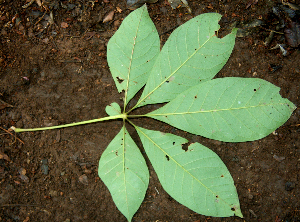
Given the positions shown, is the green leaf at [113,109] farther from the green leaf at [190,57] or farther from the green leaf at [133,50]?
the green leaf at [190,57]

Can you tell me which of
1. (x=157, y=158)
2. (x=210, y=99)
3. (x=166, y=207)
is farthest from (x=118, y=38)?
(x=166, y=207)

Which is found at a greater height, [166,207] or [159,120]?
[159,120]

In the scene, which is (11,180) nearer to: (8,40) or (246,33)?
(8,40)

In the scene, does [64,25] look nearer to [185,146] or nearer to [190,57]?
[190,57]

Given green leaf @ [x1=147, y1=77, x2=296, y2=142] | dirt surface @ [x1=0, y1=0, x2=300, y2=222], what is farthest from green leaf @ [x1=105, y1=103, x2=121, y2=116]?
Result: green leaf @ [x1=147, y1=77, x2=296, y2=142]

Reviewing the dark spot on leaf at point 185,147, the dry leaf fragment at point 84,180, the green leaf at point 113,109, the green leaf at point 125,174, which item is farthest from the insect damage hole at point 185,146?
the dry leaf fragment at point 84,180
